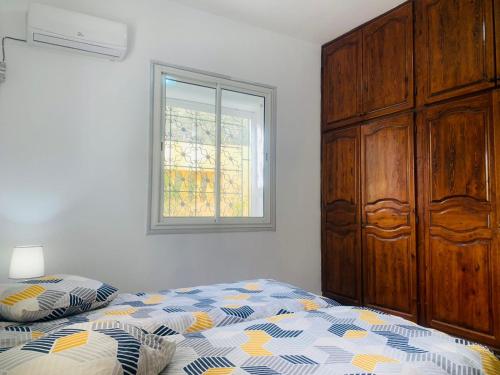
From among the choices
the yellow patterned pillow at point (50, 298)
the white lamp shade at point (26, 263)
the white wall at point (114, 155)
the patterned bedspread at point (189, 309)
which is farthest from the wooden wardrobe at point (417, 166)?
the white lamp shade at point (26, 263)

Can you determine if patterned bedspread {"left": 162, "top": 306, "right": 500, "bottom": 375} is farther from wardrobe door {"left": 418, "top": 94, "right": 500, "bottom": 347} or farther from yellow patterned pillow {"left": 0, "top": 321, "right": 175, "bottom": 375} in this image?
wardrobe door {"left": 418, "top": 94, "right": 500, "bottom": 347}

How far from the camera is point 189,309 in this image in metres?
1.69

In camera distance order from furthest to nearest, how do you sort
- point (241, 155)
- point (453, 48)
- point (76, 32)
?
point (241, 155)
point (453, 48)
point (76, 32)

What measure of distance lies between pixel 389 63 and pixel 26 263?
9.90 ft

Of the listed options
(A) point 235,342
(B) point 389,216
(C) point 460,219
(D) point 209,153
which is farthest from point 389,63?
(A) point 235,342

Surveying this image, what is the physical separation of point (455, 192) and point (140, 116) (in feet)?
7.68

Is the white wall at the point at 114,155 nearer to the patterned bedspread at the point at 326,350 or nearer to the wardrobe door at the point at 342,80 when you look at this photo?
the wardrobe door at the point at 342,80

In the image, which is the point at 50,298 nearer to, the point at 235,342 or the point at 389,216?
the point at 235,342

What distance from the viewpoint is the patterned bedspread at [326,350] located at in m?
1.08

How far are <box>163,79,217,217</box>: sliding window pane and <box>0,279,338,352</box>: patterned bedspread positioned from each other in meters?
Answer: 0.98

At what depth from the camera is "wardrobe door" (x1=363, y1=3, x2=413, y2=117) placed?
116 inches

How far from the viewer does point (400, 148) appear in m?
2.96

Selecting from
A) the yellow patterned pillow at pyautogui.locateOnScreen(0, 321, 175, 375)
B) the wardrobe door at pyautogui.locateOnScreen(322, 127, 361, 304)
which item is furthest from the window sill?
the yellow patterned pillow at pyautogui.locateOnScreen(0, 321, 175, 375)

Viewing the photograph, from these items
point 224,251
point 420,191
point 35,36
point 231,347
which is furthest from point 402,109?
point 35,36
